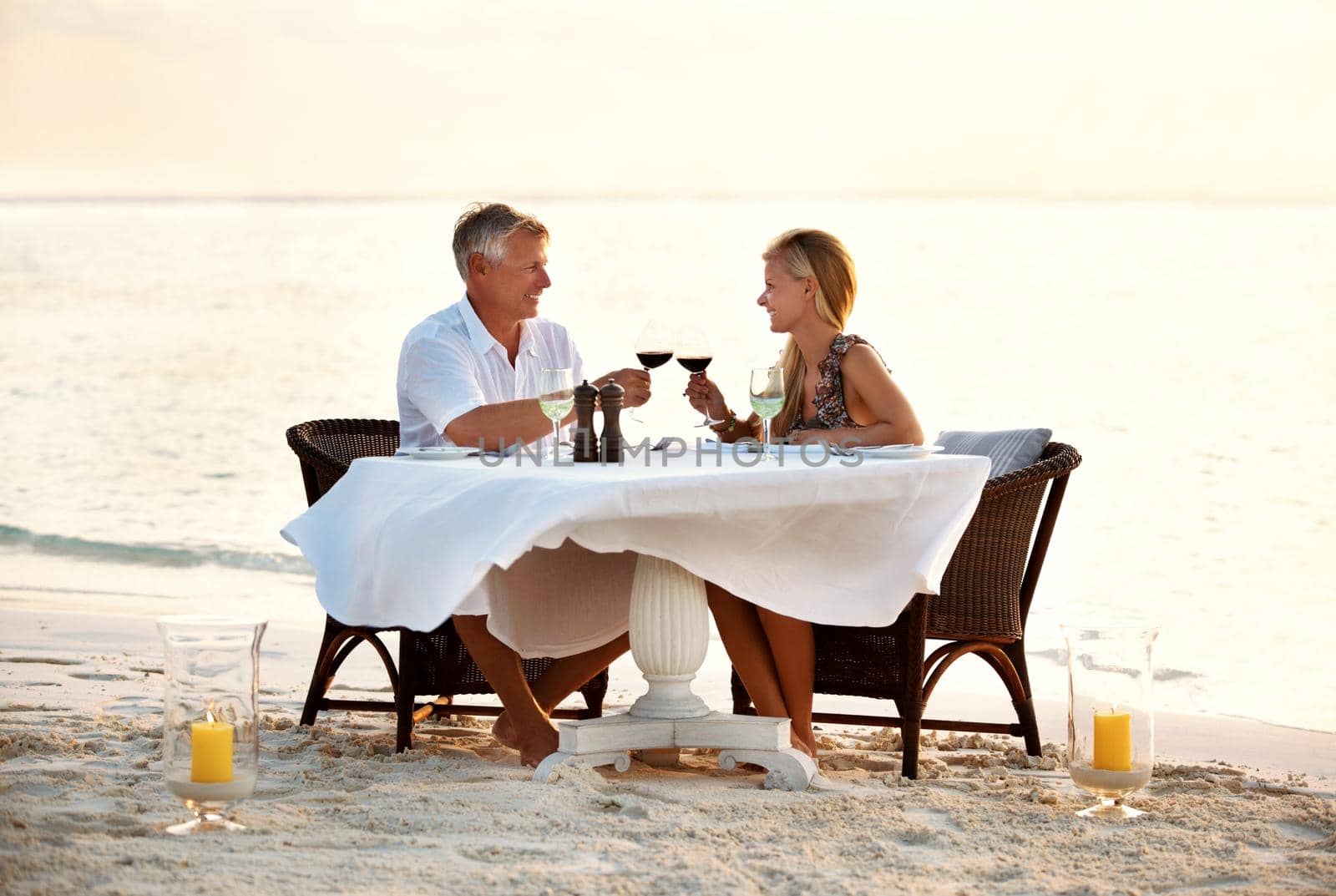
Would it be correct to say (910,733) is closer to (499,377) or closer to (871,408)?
(871,408)

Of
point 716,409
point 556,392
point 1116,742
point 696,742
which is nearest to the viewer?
point 1116,742

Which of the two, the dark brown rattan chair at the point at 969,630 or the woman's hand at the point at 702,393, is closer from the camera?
the dark brown rattan chair at the point at 969,630

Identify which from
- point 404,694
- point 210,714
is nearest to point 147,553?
point 404,694


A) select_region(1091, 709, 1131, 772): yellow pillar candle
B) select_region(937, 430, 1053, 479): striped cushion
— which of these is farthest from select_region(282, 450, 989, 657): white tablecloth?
select_region(937, 430, 1053, 479): striped cushion

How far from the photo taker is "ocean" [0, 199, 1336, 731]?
30.6 feet

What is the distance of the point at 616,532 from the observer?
125 inches

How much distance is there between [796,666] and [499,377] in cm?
121

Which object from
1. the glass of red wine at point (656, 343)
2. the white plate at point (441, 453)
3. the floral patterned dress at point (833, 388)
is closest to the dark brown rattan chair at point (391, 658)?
the white plate at point (441, 453)

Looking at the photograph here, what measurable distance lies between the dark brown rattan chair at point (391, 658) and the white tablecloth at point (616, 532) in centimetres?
20

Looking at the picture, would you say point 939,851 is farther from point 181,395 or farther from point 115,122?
point 115,122

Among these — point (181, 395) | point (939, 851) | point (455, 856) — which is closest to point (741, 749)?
point (939, 851)

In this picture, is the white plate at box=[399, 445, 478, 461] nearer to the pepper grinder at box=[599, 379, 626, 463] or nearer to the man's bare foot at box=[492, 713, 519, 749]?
the pepper grinder at box=[599, 379, 626, 463]

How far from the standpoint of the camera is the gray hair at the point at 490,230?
13.6 feet

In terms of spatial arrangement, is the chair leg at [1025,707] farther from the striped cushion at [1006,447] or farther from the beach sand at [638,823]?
the striped cushion at [1006,447]
